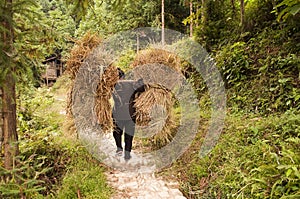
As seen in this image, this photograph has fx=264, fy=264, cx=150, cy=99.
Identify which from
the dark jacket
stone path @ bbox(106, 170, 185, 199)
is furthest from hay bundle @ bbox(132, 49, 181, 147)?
stone path @ bbox(106, 170, 185, 199)

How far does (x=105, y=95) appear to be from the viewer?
147 inches

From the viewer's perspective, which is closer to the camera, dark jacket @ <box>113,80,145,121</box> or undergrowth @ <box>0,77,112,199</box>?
undergrowth @ <box>0,77,112,199</box>

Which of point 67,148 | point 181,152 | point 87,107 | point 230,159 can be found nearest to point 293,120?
point 230,159

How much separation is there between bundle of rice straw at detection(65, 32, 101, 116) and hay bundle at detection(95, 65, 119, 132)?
36 centimetres

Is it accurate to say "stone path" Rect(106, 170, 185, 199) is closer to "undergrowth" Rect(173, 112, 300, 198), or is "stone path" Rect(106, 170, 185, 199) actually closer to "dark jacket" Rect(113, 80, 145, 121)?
"undergrowth" Rect(173, 112, 300, 198)

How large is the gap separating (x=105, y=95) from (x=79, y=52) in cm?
69

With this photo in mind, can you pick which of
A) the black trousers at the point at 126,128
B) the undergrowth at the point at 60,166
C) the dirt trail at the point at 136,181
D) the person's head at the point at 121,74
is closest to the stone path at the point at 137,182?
the dirt trail at the point at 136,181

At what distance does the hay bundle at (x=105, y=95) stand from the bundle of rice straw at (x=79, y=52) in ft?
1.19

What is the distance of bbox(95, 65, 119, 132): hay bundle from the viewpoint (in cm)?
370

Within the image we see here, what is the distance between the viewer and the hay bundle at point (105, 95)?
3697mm

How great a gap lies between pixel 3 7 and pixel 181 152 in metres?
3.05

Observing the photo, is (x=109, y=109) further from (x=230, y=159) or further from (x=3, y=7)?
(x=3, y=7)

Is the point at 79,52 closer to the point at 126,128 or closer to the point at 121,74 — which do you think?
the point at 121,74

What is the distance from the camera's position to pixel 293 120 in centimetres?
322
